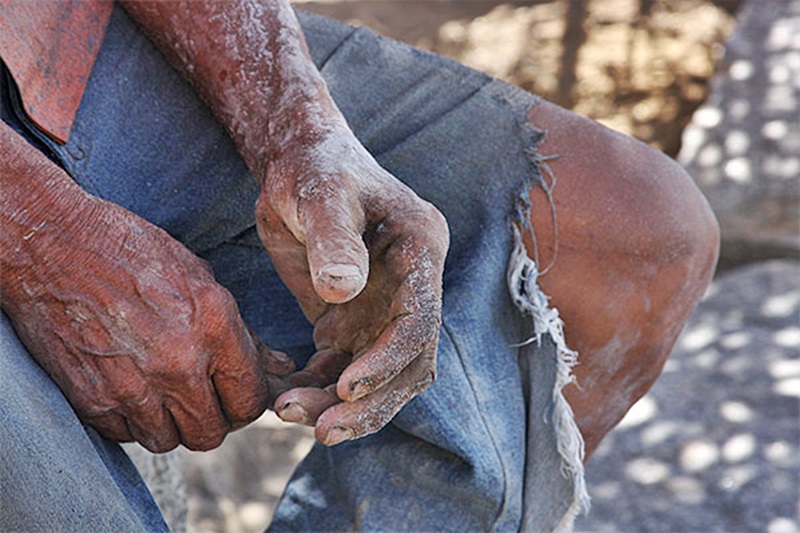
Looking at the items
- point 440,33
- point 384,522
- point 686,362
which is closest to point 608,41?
point 440,33

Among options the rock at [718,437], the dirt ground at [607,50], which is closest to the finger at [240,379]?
Result: the rock at [718,437]

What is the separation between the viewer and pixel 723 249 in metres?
3.02

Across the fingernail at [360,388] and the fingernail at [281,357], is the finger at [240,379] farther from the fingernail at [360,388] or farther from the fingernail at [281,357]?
the fingernail at [360,388]

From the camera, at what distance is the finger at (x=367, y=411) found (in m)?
0.90

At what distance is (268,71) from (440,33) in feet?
9.26

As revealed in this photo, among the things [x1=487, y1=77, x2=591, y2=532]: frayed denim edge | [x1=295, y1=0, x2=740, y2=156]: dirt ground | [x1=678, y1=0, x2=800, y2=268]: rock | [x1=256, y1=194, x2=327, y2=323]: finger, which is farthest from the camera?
[x1=295, y1=0, x2=740, y2=156]: dirt ground

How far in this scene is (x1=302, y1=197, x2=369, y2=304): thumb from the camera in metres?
0.84

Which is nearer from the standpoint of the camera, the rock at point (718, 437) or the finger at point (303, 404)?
the finger at point (303, 404)

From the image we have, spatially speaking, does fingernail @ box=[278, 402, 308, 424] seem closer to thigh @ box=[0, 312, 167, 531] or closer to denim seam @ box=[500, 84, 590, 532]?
thigh @ box=[0, 312, 167, 531]

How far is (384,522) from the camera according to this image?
1.12 m

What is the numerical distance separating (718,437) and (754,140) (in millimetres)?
1319

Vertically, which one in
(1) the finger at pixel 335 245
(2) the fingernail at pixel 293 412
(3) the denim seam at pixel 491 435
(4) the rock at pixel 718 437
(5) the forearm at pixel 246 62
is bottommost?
(4) the rock at pixel 718 437

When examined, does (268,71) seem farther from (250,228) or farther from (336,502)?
(336,502)

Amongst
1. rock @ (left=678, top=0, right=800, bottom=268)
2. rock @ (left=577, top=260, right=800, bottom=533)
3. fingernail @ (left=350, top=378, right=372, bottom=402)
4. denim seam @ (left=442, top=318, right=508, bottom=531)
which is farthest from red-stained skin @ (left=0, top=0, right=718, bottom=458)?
rock @ (left=678, top=0, right=800, bottom=268)
